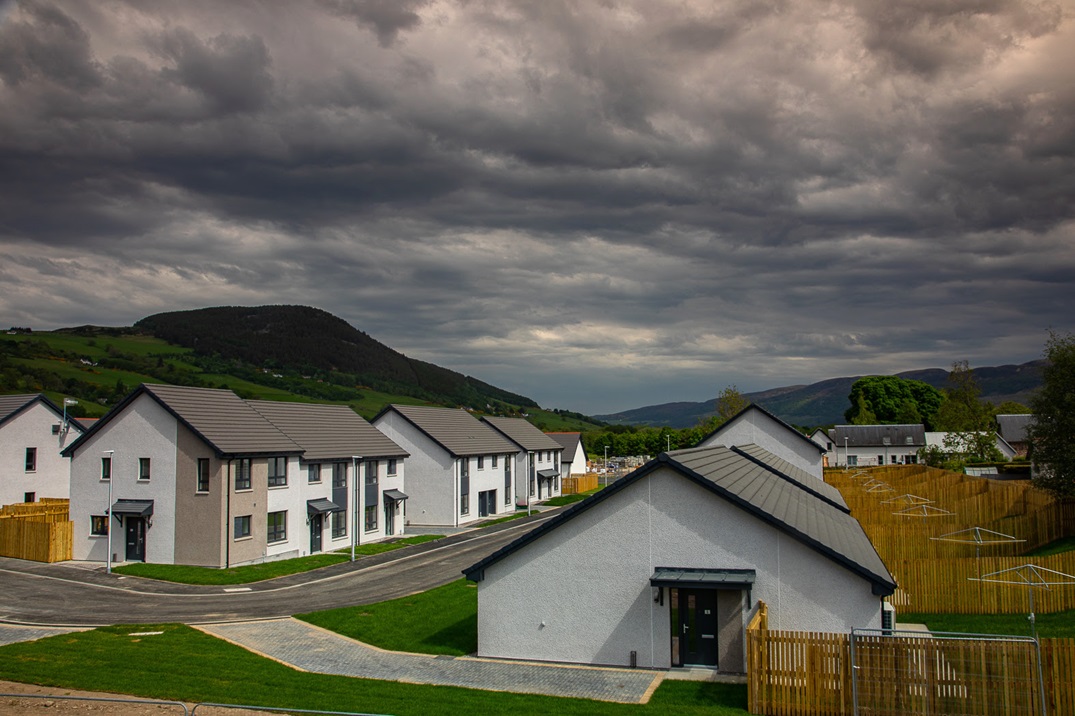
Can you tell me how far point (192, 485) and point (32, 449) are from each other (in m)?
22.5

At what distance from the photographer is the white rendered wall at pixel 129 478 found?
4344cm

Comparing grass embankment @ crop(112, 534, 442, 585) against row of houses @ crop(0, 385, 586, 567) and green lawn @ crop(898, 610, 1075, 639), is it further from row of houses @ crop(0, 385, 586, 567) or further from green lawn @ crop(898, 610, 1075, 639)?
green lawn @ crop(898, 610, 1075, 639)

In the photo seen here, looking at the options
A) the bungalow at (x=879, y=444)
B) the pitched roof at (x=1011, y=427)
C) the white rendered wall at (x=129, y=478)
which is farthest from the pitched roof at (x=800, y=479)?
the pitched roof at (x=1011, y=427)

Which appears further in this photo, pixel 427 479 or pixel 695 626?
pixel 427 479

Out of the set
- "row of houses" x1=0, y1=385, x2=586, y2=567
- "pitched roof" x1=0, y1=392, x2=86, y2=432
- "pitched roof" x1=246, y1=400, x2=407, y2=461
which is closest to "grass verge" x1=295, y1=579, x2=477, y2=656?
"row of houses" x1=0, y1=385, x2=586, y2=567

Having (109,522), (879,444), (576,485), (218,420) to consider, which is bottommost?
(576,485)

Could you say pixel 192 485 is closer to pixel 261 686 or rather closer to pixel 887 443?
pixel 261 686

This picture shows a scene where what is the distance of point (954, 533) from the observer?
132 feet

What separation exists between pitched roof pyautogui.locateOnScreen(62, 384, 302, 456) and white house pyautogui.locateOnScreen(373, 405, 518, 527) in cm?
1637

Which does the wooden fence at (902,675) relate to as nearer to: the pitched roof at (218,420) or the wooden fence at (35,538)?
the pitched roof at (218,420)

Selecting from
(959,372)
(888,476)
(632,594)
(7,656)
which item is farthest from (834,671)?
(959,372)

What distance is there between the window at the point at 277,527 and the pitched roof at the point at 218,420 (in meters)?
3.74

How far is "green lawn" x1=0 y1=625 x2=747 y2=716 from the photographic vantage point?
59.7 ft

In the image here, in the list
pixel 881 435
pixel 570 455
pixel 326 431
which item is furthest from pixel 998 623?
pixel 881 435
